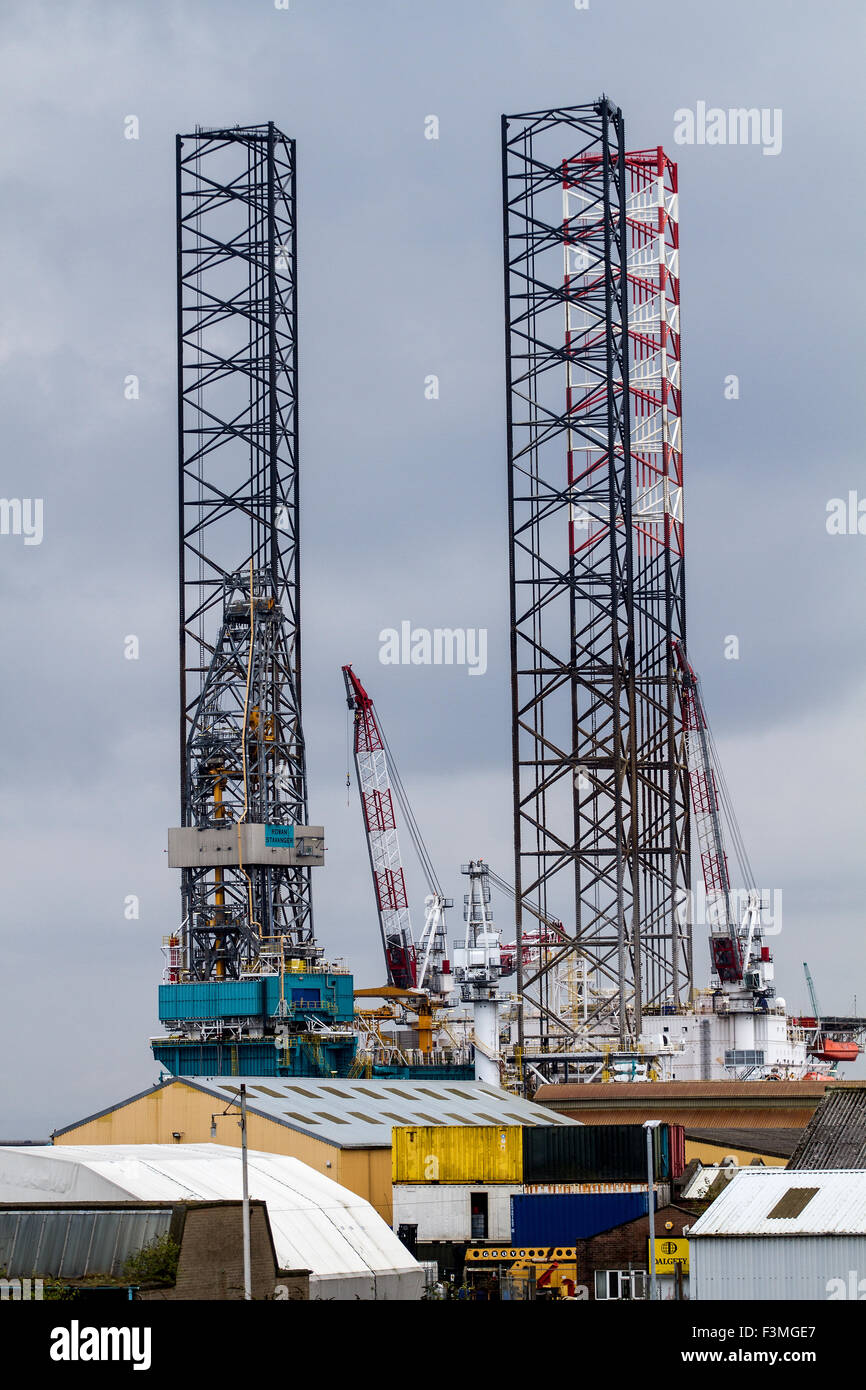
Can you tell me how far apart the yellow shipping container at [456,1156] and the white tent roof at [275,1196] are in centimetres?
1009

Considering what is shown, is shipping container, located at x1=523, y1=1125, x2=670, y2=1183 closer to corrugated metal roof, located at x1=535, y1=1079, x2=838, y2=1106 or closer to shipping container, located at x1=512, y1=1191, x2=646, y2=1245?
shipping container, located at x1=512, y1=1191, x2=646, y2=1245

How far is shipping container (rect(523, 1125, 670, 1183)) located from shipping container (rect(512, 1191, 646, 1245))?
381 centimetres

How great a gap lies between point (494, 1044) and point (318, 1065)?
517 inches

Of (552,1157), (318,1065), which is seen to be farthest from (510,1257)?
(318,1065)

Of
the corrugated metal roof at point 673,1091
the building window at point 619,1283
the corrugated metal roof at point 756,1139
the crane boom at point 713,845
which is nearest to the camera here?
the building window at point 619,1283

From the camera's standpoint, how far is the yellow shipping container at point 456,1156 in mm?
77000

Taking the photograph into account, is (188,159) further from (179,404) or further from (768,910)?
(768,910)

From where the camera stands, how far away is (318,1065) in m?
126

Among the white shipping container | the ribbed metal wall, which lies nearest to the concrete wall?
the ribbed metal wall

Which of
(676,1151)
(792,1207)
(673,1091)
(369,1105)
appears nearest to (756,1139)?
(369,1105)

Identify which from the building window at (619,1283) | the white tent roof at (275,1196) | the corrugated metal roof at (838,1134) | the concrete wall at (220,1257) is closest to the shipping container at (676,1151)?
the corrugated metal roof at (838,1134)

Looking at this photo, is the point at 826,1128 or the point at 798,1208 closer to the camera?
the point at 798,1208

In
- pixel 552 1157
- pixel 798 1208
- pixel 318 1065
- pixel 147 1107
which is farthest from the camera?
pixel 318 1065

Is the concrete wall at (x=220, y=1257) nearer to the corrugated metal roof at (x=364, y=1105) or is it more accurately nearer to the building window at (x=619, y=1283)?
the building window at (x=619, y=1283)
